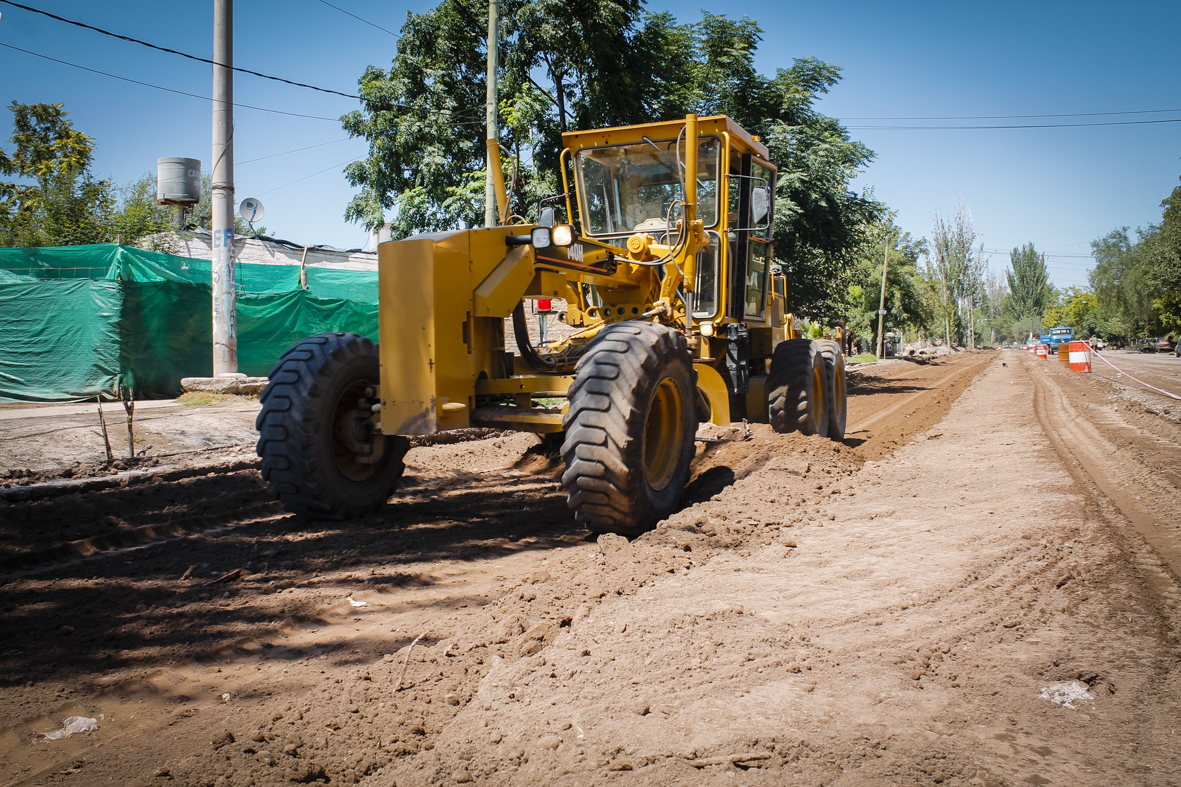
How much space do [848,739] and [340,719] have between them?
178 cm

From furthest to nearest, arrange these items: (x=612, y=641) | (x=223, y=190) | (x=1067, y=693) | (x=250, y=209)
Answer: (x=250, y=209) → (x=223, y=190) → (x=612, y=641) → (x=1067, y=693)

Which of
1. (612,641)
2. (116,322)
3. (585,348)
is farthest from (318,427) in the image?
(116,322)

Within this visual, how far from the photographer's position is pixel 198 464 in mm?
8188

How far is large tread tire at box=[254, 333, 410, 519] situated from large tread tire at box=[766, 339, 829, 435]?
429 centimetres

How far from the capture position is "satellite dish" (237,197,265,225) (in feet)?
51.2

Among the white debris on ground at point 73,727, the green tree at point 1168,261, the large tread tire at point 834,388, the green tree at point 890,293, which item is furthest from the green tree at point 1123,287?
the white debris on ground at point 73,727

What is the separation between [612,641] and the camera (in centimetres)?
345

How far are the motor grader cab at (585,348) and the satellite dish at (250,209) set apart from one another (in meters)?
9.71

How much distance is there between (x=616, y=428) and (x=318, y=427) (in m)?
2.23

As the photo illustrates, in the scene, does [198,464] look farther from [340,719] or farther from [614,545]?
[340,719]

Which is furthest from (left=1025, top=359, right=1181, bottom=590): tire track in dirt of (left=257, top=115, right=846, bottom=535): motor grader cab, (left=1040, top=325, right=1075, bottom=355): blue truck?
(left=1040, top=325, right=1075, bottom=355): blue truck

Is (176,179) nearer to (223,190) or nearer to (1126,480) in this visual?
(223,190)

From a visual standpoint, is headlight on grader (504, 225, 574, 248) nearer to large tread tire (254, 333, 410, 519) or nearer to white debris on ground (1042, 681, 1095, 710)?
large tread tire (254, 333, 410, 519)

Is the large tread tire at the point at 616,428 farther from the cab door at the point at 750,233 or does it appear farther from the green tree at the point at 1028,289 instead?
the green tree at the point at 1028,289
